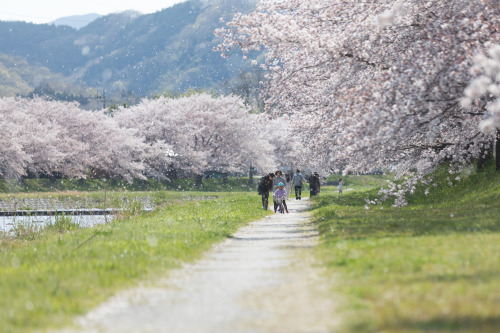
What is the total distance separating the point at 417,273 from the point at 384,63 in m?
11.5

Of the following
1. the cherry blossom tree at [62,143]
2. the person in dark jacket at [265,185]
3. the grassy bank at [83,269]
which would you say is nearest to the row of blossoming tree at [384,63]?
the grassy bank at [83,269]

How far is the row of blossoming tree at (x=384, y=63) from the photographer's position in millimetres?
16047

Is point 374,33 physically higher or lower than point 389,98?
higher

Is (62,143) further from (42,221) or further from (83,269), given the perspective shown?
(83,269)

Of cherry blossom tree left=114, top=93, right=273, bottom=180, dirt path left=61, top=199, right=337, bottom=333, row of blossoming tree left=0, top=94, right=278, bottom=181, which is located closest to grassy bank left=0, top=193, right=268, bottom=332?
dirt path left=61, top=199, right=337, bottom=333

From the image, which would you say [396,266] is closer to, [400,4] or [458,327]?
[458,327]

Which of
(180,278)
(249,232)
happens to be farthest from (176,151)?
(180,278)

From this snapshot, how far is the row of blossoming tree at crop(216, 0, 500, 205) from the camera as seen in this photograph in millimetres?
16047

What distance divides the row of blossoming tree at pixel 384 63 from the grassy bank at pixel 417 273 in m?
2.31

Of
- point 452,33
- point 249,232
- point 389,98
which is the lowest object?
point 249,232

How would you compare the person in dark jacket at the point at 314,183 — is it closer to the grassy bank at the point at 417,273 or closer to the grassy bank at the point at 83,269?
the grassy bank at the point at 417,273

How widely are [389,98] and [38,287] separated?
10136 mm

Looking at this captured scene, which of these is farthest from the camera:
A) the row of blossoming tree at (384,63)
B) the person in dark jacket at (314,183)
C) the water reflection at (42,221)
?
the person in dark jacket at (314,183)

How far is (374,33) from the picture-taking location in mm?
18984
